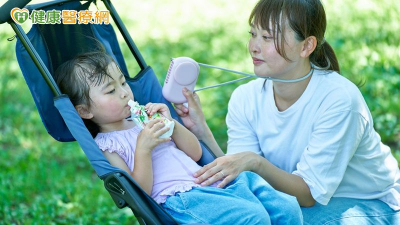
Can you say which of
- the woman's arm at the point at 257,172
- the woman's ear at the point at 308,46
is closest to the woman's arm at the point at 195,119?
the woman's arm at the point at 257,172

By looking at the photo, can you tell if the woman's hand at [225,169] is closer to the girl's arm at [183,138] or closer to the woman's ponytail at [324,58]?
the girl's arm at [183,138]

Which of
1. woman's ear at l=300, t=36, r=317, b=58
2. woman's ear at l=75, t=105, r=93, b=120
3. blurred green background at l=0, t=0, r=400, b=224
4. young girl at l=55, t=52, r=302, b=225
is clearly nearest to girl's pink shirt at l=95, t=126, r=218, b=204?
young girl at l=55, t=52, r=302, b=225

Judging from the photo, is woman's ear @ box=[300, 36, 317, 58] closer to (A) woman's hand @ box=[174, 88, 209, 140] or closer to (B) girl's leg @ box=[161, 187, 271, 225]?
(A) woman's hand @ box=[174, 88, 209, 140]

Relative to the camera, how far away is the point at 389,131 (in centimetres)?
455

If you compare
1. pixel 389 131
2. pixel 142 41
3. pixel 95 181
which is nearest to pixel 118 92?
pixel 95 181

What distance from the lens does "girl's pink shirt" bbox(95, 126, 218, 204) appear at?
2572mm

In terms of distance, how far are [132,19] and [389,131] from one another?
404 centimetres

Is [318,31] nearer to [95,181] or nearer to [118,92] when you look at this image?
[118,92]

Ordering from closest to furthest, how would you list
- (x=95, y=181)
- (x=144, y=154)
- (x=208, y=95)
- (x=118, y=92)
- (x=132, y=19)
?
(x=144, y=154), (x=118, y=92), (x=95, y=181), (x=208, y=95), (x=132, y=19)

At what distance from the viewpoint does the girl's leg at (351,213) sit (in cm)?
266

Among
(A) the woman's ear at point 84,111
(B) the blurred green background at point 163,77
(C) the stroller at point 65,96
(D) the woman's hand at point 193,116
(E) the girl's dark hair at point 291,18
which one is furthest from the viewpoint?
(B) the blurred green background at point 163,77

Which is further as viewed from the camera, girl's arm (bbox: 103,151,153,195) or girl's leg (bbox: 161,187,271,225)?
girl's arm (bbox: 103,151,153,195)

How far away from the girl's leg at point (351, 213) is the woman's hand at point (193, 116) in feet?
2.12
